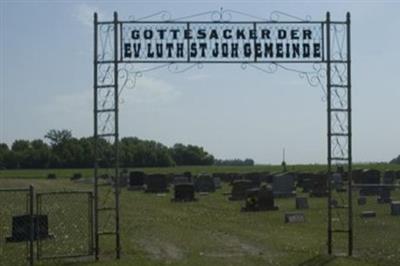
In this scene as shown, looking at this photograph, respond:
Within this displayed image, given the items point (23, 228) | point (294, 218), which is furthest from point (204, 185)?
point (23, 228)

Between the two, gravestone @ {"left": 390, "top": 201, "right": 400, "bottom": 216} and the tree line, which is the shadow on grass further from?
the tree line

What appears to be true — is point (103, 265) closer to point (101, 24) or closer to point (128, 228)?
point (101, 24)

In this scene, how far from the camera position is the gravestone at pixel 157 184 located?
56.4 metres

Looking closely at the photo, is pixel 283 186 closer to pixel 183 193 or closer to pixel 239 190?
pixel 239 190

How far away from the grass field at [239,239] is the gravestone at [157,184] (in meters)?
21.1

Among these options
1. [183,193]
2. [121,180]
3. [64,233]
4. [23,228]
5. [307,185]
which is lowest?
[64,233]

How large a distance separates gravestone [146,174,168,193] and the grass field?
2110 centimetres

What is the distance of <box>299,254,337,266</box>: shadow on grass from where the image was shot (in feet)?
53.3

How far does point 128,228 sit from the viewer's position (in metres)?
25.5

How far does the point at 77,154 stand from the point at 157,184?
8843 centimetres

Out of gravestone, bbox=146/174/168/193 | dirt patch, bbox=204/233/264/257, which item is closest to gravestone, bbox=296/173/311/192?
Result: gravestone, bbox=146/174/168/193

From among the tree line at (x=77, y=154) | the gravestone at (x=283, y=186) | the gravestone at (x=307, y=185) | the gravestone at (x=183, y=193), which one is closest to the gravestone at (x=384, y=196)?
the gravestone at (x=283, y=186)

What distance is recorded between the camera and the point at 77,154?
469 feet

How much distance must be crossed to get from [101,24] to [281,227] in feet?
36.5
